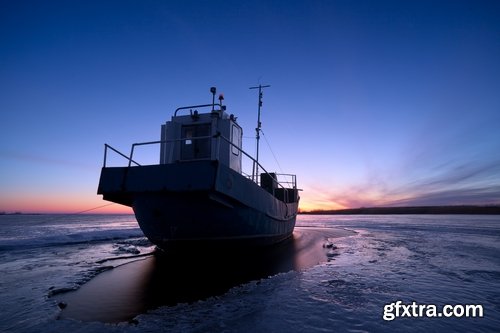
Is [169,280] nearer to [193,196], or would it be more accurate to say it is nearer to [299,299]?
[193,196]

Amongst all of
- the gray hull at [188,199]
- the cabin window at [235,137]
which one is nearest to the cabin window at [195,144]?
the cabin window at [235,137]

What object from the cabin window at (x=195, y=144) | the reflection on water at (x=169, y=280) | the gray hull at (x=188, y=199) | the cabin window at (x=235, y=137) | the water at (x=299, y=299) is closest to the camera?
the water at (x=299, y=299)

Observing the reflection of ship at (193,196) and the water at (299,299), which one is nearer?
the water at (299,299)

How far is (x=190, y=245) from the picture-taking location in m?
6.63

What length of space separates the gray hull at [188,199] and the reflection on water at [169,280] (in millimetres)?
546

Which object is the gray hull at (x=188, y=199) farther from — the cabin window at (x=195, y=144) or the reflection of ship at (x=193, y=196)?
the cabin window at (x=195, y=144)

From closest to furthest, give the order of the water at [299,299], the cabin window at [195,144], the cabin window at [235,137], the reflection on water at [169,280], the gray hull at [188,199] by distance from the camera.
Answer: the water at [299,299], the reflection on water at [169,280], the gray hull at [188,199], the cabin window at [195,144], the cabin window at [235,137]

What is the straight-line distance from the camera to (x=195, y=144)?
8.23 meters

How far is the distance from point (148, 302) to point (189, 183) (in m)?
2.48

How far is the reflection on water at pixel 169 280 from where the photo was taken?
11.9 feet

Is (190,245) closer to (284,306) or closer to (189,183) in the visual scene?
(189,183)

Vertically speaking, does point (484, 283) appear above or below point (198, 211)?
below

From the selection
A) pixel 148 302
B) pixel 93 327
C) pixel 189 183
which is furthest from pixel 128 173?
pixel 93 327

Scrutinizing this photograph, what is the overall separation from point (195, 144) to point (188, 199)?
264cm
